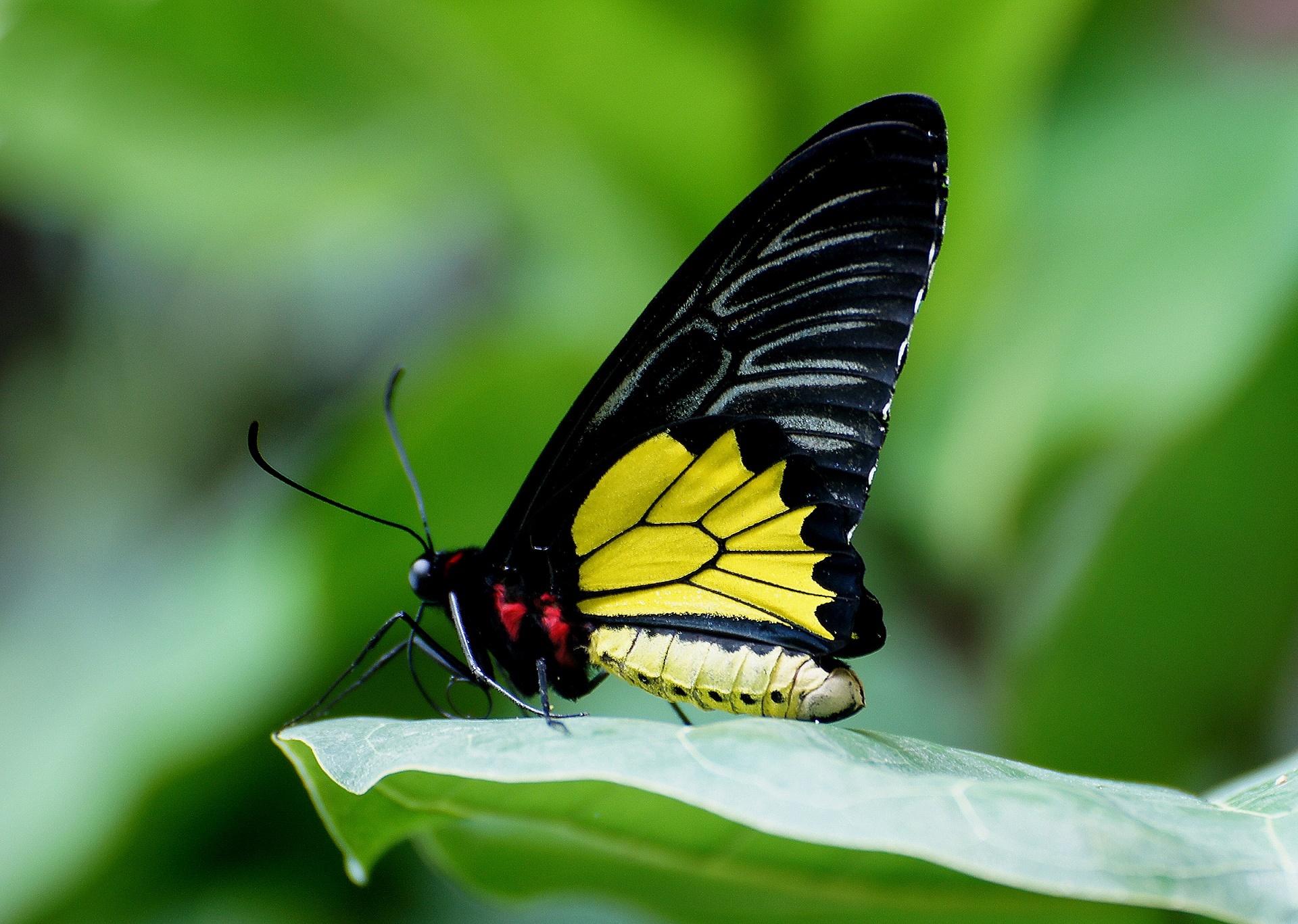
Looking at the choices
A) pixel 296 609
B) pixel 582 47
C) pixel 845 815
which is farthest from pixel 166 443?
pixel 845 815

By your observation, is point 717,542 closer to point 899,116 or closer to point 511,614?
point 511,614

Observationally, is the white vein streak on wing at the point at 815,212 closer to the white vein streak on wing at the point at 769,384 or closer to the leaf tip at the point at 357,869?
the white vein streak on wing at the point at 769,384

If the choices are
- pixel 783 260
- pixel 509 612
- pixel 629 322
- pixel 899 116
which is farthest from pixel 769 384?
pixel 629 322

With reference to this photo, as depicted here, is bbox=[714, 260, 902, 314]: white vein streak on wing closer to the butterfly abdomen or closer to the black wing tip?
the black wing tip

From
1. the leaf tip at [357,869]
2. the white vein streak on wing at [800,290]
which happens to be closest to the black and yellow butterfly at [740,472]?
the white vein streak on wing at [800,290]

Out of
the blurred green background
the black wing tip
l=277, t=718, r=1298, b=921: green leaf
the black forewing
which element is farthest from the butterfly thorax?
the black wing tip
